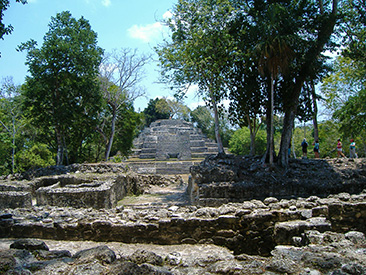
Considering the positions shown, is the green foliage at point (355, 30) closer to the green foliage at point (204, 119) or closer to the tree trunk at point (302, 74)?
the tree trunk at point (302, 74)

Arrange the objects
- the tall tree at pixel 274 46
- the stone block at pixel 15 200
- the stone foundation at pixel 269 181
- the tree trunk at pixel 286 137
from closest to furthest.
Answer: the stone block at pixel 15 200, the stone foundation at pixel 269 181, the tall tree at pixel 274 46, the tree trunk at pixel 286 137

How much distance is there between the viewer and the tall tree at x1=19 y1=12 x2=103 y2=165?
1530 centimetres

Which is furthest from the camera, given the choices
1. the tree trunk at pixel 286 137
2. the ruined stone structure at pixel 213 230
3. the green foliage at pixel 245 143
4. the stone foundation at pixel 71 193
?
the green foliage at pixel 245 143

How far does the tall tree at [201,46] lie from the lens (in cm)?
1218

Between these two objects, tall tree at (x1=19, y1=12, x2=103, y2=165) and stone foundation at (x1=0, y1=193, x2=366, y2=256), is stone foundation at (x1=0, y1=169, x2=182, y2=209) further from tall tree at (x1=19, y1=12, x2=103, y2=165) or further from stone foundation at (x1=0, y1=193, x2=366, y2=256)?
tall tree at (x1=19, y1=12, x2=103, y2=165)

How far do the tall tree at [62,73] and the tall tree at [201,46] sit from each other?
4887 millimetres

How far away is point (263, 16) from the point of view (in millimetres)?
11008

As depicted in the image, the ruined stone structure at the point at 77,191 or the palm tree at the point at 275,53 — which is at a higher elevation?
the palm tree at the point at 275,53

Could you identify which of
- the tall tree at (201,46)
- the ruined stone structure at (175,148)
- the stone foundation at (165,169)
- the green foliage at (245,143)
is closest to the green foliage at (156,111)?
the ruined stone structure at (175,148)

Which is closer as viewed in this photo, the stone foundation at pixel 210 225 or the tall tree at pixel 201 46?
the stone foundation at pixel 210 225

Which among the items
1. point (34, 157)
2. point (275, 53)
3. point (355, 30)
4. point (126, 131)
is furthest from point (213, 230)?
point (126, 131)

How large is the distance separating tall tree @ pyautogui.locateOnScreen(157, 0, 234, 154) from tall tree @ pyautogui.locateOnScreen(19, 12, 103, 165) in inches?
192

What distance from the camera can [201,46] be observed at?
12258 mm

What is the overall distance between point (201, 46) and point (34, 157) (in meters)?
15.4
